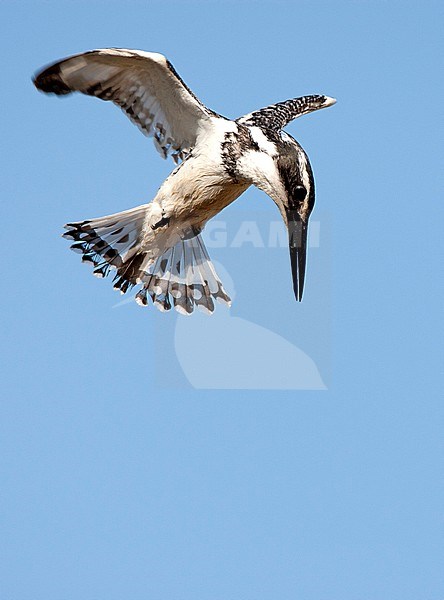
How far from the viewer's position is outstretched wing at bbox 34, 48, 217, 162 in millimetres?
6539

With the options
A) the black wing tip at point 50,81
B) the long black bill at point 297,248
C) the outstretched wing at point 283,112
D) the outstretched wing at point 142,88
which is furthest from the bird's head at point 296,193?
the black wing tip at point 50,81

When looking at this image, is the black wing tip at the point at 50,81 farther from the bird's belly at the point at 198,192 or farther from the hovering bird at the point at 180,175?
the bird's belly at the point at 198,192

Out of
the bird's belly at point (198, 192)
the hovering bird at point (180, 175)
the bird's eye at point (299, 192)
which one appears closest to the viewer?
the bird's eye at point (299, 192)

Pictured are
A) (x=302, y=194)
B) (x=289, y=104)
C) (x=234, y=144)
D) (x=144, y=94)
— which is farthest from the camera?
(x=289, y=104)

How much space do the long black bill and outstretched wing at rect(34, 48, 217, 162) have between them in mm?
1085

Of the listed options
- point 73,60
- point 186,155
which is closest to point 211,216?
point 186,155

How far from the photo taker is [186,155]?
7238 millimetres

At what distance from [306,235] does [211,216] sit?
112 cm

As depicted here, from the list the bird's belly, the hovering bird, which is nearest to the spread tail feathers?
the hovering bird

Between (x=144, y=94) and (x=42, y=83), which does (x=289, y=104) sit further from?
(x=42, y=83)

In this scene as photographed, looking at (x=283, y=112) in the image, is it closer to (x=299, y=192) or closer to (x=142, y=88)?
(x=142, y=88)

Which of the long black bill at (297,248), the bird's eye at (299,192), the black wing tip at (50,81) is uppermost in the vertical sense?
the black wing tip at (50,81)

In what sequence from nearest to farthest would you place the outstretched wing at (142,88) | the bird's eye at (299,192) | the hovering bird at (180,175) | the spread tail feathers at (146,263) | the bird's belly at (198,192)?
the bird's eye at (299,192) < the hovering bird at (180,175) < the outstretched wing at (142,88) < the bird's belly at (198,192) < the spread tail feathers at (146,263)

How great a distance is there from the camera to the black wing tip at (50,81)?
6414 millimetres
